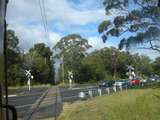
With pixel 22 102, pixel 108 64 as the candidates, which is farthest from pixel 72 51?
pixel 22 102

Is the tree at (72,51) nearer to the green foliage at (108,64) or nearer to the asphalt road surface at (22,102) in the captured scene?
the green foliage at (108,64)

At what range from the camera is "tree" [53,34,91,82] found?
135812 mm

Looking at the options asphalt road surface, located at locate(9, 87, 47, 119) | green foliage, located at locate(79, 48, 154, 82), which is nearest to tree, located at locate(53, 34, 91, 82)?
green foliage, located at locate(79, 48, 154, 82)

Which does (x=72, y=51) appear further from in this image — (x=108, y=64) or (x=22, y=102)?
(x=22, y=102)

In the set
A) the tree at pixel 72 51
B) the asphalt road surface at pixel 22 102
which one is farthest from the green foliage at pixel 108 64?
the asphalt road surface at pixel 22 102

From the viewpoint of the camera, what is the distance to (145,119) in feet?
64.1

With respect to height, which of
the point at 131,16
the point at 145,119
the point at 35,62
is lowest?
the point at 145,119

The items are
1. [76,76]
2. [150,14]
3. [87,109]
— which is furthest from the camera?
[76,76]

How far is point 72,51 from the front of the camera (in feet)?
458

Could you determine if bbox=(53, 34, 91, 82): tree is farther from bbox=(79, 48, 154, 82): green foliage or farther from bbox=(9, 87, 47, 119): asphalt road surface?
bbox=(9, 87, 47, 119): asphalt road surface

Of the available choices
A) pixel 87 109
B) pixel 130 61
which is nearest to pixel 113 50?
pixel 130 61

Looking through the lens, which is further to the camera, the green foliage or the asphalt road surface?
the green foliage

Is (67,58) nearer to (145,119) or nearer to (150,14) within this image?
(150,14)

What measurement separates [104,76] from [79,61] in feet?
28.5
